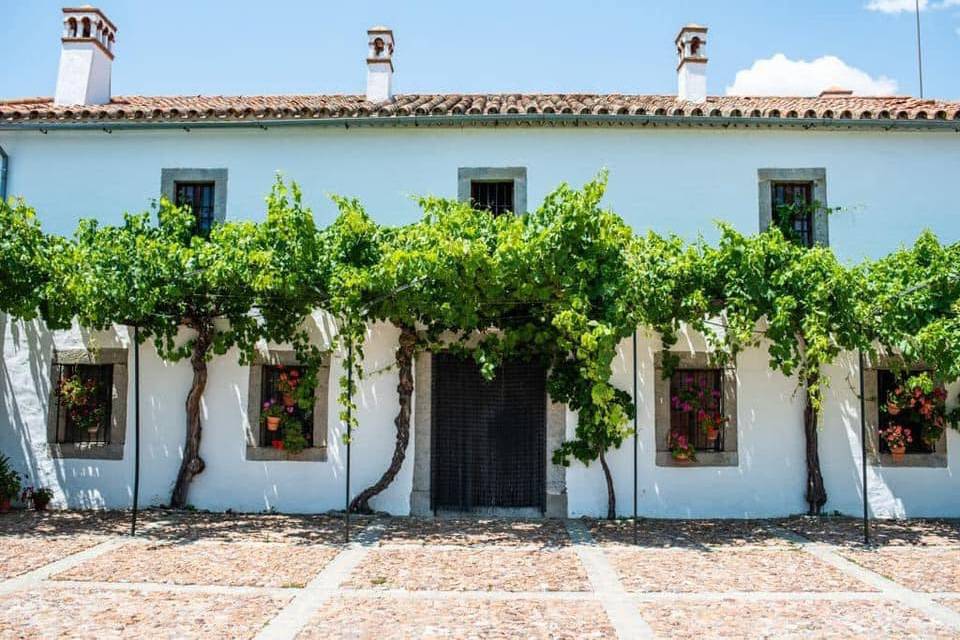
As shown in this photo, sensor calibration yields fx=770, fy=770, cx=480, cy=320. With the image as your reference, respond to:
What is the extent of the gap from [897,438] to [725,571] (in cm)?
406

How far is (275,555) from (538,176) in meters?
5.81

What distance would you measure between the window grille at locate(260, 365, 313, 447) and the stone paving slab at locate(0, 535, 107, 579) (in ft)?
7.77

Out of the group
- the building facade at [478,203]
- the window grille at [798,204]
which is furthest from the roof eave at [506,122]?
the window grille at [798,204]

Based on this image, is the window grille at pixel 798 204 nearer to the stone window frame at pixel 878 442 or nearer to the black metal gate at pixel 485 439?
the stone window frame at pixel 878 442

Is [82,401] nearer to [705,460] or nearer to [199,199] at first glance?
[199,199]

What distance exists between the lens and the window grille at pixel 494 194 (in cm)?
1045

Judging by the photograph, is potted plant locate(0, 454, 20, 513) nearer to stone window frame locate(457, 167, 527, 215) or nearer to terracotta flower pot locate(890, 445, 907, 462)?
stone window frame locate(457, 167, 527, 215)

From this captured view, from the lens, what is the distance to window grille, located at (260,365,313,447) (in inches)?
400

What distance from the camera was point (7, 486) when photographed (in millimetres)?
9883

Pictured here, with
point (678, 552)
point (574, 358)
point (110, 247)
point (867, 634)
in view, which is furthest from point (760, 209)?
point (110, 247)

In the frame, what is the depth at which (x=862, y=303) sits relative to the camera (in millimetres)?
8305

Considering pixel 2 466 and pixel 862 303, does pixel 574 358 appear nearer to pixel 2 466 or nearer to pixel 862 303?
pixel 862 303

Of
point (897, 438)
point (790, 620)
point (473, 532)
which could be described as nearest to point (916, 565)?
point (790, 620)

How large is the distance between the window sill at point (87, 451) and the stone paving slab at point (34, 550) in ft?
6.11
